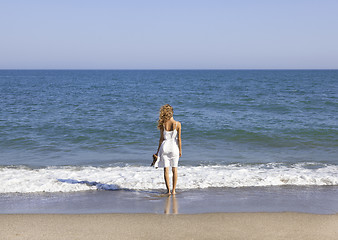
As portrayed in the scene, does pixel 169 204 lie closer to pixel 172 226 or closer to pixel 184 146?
pixel 172 226

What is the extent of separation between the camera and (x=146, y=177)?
7723 mm

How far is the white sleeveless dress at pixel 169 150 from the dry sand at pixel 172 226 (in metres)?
1.34

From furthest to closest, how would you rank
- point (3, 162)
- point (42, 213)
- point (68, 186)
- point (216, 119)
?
point (216, 119)
point (3, 162)
point (68, 186)
point (42, 213)

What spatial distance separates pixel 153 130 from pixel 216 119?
152 inches

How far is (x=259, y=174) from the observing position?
26.6 ft

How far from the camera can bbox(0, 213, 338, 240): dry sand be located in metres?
4.50

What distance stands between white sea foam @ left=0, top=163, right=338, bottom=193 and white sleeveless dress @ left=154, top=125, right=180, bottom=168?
2.79ft

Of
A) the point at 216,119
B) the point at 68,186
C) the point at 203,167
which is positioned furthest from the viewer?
the point at 216,119

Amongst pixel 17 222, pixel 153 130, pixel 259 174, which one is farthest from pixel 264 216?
pixel 153 130

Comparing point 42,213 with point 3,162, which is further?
point 3,162

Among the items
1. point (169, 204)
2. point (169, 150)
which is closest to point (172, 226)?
point (169, 204)

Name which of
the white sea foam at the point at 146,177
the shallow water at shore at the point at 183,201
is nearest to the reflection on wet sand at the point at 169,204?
the shallow water at shore at the point at 183,201

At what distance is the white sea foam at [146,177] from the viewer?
6984 millimetres

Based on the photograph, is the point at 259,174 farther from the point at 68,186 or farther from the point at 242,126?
the point at 242,126
